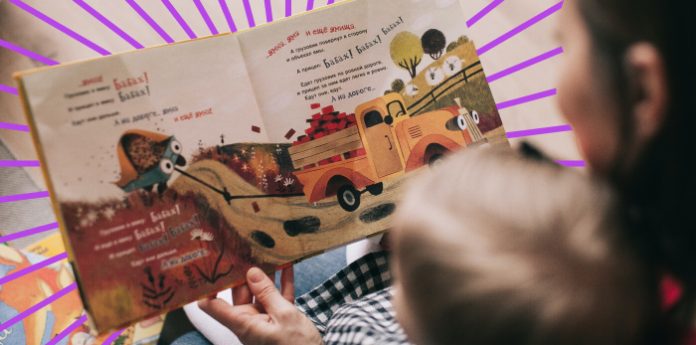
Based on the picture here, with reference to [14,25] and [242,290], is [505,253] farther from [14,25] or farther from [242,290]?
[14,25]

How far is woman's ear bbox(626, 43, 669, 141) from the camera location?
30cm

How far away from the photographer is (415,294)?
351 mm

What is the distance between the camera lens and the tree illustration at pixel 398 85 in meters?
0.60

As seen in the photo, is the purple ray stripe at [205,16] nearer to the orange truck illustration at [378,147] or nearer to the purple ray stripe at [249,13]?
the purple ray stripe at [249,13]

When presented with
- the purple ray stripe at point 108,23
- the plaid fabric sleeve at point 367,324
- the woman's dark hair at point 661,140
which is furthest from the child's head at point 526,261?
the purple ray stripe at point 108,23

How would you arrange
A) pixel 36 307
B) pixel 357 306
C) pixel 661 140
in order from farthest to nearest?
pixel 36 307 → pixel 357 306 → pixel 661 140

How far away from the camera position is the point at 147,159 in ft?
1.70

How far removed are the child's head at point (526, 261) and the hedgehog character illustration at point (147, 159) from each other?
0.98 feet

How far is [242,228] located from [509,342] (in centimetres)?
32

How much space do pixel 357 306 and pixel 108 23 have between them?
55 centimetres

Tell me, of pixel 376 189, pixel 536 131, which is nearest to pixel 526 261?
pixel 376 189

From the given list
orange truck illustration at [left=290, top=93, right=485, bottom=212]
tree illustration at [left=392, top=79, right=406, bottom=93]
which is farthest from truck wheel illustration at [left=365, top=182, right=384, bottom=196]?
tree illustration at [left=392, top=79, right=406, bottom=93]

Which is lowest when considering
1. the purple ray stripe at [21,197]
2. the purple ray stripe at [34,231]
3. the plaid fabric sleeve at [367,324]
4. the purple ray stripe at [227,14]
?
the plaid fabric sleeve at [367,324]

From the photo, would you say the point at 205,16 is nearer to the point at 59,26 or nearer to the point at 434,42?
the point at 59,26
